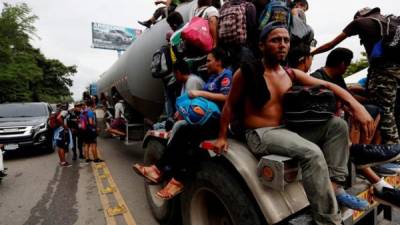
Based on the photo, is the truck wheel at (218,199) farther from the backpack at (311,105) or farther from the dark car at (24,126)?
the dark car at (24,126)

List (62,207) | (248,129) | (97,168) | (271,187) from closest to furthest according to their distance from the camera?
(271,187), (248,129), (62,207), (97,168)

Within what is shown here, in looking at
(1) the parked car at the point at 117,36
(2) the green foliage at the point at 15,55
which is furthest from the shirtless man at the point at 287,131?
(1) the parked car at the point at 117,36

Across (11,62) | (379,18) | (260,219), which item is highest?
(11,62)

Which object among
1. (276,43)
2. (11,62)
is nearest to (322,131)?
(276,43)

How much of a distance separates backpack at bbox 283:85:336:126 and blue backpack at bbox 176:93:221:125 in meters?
0.64

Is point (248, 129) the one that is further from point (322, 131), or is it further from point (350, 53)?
point (350, 53)

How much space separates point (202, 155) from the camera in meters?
2.30

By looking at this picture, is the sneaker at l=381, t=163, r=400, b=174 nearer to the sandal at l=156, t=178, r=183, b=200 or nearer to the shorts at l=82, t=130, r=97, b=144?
the sandal at l=156, t=178, r=183, b=200

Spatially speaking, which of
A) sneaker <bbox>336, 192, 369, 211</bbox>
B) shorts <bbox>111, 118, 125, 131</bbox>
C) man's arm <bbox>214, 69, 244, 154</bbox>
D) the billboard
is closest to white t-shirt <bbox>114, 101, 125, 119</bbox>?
shorts <bbox>111, 118, 125, 131</bbox>

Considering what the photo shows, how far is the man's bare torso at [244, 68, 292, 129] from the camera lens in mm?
1905

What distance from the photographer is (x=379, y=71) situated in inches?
88.5

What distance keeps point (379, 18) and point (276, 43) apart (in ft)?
3.58

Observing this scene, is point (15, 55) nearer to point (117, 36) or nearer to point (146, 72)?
point (117, 36)

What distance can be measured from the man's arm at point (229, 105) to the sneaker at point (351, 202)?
87 centimetres
